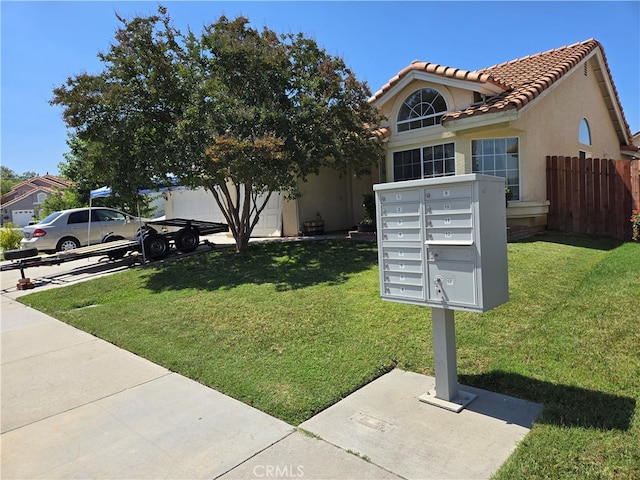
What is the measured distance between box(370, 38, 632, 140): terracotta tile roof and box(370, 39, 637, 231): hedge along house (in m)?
0.03

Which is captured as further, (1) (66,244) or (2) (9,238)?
(2) (9,238)

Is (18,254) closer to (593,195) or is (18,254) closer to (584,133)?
(593,195)

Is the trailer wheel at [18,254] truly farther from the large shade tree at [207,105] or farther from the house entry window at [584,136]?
the house entry window at [584,136]

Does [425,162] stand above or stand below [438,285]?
above

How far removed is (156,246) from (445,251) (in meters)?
10.5

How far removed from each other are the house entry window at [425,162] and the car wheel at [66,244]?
10790 mm

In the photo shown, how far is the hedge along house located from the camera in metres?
11.0

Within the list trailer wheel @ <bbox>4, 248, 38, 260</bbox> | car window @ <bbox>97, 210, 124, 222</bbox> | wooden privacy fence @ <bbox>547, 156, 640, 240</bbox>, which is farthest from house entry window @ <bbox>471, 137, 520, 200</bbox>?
trailer wheel @ <bbox>4, 248, 38, 260</bbox>

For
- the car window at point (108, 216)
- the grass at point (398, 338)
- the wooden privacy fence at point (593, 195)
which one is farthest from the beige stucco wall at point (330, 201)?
the grass at point (398, 338)

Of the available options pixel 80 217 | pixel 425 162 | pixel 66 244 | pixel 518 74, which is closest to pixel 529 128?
pixel 518 74

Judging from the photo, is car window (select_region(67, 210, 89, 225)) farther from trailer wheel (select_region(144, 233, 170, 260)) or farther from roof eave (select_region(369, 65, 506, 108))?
roof eave (select_region(369, 65, 506, 108))

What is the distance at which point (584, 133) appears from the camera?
14734mm

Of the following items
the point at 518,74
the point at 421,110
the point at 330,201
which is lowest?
the point at 330,201

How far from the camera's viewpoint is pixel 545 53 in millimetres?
14453
